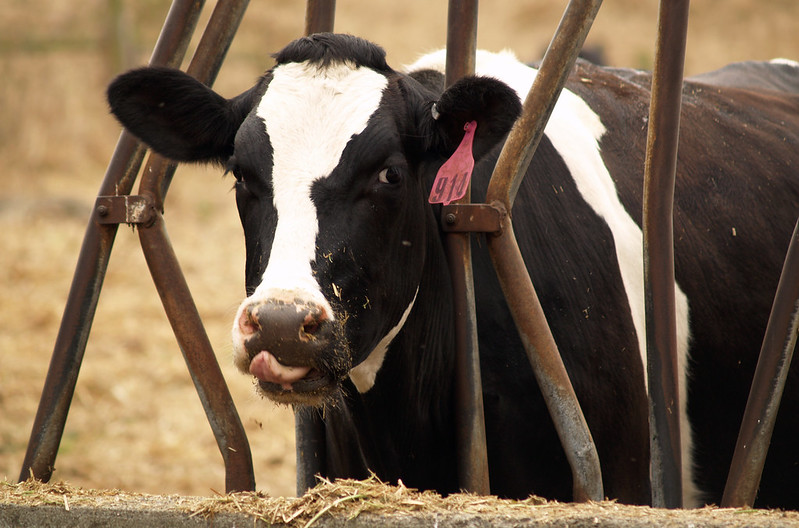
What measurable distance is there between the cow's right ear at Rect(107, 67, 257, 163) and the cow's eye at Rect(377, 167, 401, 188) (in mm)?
503

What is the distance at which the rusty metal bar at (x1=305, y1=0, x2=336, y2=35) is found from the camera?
3100mm

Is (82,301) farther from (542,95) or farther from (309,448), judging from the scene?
(542,95)

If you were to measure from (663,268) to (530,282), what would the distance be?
364 millimetres

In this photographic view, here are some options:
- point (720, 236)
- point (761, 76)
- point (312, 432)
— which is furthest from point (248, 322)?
point (761, 76)

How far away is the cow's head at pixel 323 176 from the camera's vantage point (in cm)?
222

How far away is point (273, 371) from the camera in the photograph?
2.20 m

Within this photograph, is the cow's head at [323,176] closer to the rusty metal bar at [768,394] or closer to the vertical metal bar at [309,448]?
the vertical metal bar at [309,448]

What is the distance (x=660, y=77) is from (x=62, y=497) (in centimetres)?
188

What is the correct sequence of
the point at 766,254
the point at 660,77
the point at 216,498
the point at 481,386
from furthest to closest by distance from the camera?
the point at 766,254
the point at 481,386
the point at 660,77
the point at 216,498

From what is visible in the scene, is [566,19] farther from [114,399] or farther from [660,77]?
[114,399]

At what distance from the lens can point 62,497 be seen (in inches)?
86.0

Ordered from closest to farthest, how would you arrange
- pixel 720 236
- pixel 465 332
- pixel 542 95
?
pixel 542 95 < pixel 465 332 < pixel 720 236

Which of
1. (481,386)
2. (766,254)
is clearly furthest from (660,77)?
(766,254)

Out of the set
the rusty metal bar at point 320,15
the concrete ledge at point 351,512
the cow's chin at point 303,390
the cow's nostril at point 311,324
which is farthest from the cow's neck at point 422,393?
the rusty metal bar at point 320,15
